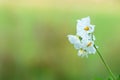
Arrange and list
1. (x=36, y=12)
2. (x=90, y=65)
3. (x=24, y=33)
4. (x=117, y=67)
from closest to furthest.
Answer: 1. (x=117, y=67)
2. (x=90, y=65)
3. (x=24, y=33)
4. (x=36, y=12)

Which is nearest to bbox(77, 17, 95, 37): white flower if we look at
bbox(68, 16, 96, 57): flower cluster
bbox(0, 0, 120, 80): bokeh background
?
bbox(68, 16, 96, 57): flower cluster

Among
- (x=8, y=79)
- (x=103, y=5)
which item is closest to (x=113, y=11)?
(x=103, y=5)

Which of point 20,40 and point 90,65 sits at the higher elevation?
point 20,40

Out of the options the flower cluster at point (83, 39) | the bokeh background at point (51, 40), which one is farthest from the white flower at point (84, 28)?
the bokeh background at point (51, 40)

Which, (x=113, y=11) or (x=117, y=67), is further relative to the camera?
(x=113, y=11)

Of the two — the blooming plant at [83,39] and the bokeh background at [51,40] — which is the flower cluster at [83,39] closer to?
the blooming plant at [83,39]

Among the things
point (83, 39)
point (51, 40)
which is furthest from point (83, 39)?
point (51, 40)

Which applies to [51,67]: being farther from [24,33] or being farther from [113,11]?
[113,11]

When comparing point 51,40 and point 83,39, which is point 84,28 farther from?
point 51,40
